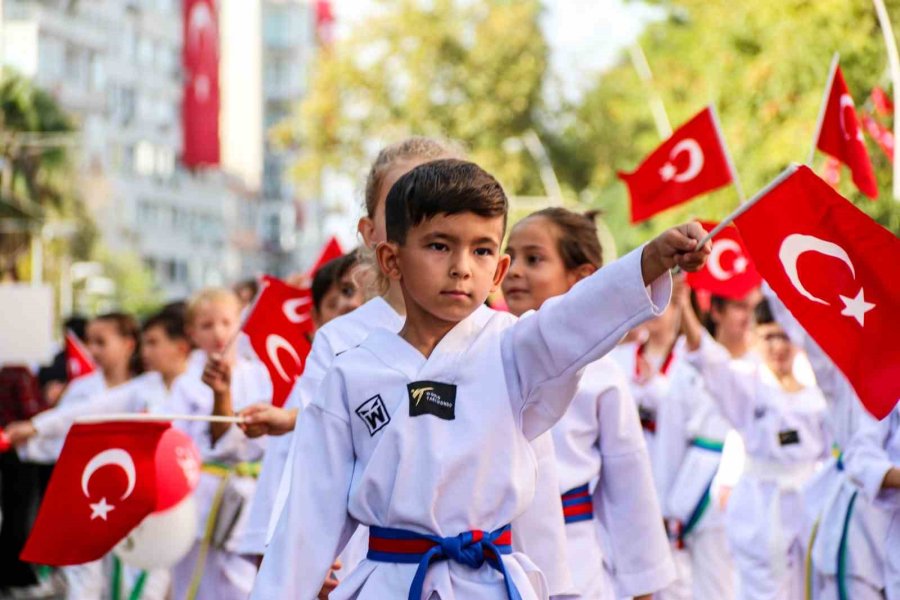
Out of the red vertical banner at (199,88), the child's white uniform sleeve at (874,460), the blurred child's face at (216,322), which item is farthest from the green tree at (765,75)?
the red vertical banner at (199,88)

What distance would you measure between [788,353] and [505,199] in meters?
5.06

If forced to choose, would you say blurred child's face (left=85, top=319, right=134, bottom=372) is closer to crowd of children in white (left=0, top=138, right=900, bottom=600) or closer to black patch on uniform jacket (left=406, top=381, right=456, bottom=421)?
crowd of children in white (left=0, top=138, right=900, bottom=600)

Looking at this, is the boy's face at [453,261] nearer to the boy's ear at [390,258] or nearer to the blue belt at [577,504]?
the boy's ear at [390,258]

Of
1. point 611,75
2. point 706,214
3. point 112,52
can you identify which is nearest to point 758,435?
point 706,214

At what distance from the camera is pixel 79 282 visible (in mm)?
61750

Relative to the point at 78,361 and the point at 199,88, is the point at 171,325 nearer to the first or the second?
the point at 78,361

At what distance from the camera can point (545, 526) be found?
445cm

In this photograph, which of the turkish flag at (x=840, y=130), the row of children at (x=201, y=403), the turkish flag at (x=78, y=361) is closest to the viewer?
the row of children at (x=201, y=403)

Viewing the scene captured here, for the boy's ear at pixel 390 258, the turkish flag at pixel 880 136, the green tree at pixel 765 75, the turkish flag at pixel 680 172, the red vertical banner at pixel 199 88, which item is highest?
the red vertical banner at pixel 199 88

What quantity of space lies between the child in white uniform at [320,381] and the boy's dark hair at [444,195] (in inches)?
15.6

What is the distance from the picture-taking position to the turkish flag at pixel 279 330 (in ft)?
23.5

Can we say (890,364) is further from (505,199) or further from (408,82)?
(408,82)

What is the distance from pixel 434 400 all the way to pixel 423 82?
3411cm

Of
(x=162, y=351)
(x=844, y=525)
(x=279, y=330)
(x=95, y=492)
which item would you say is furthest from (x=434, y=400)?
(x=162, y=351)
